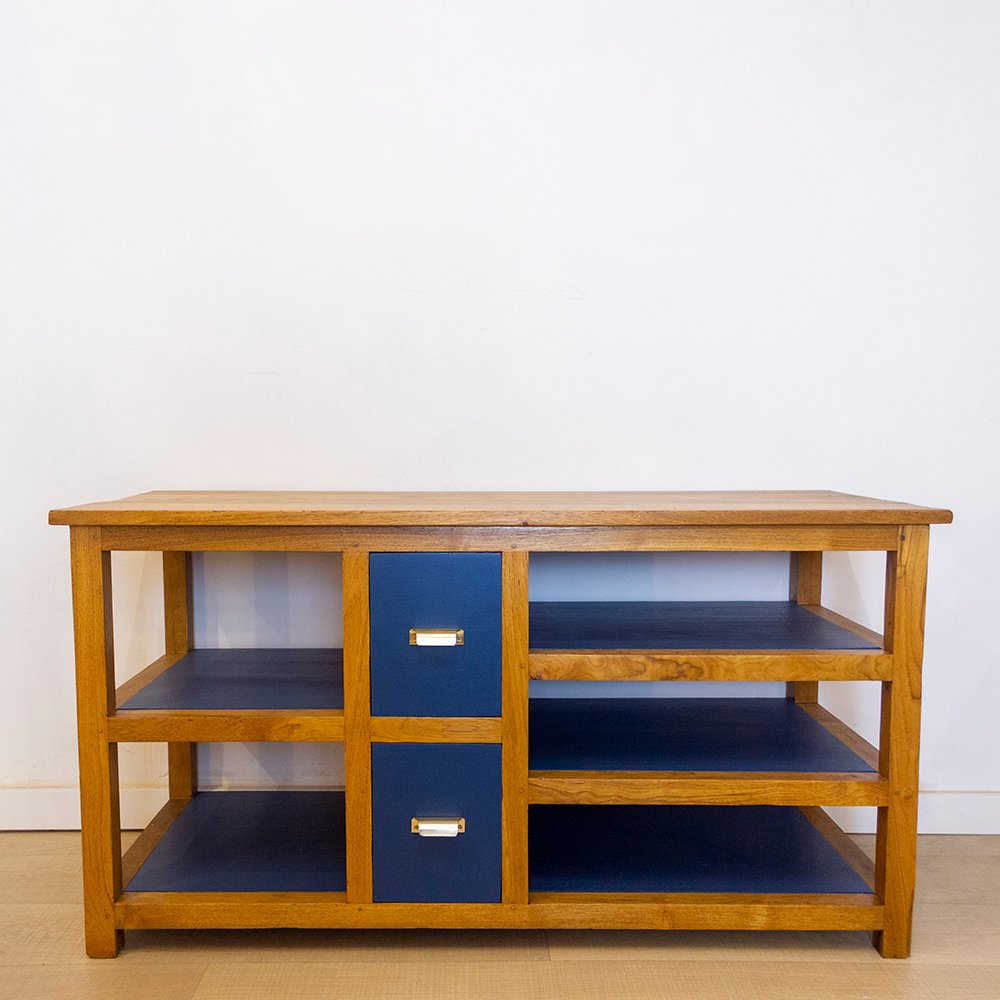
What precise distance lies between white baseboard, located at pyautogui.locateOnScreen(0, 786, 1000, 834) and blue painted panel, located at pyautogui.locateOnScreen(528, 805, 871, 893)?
0.38 m

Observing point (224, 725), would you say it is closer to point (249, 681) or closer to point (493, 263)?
point (249, 681)

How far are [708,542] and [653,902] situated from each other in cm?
67

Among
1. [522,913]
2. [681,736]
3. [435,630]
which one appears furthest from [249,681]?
[681,736]

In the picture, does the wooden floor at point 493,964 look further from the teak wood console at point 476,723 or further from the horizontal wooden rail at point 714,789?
the horizontal wooden rail at point 714,789

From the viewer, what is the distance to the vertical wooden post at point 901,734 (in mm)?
1637

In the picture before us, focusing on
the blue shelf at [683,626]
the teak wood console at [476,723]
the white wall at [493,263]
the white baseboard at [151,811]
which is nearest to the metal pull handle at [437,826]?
the teak wood console at [476,723]

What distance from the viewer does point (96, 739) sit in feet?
5.41

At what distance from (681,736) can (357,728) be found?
0.68 m

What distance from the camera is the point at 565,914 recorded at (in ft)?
5.47

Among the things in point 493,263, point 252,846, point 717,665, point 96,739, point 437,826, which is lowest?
point 252,846

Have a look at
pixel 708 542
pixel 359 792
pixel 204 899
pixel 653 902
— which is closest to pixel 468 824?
pixel 359 792

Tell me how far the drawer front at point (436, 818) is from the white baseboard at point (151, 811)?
33.8 inches

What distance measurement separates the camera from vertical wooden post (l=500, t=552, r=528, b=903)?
5.39 feet

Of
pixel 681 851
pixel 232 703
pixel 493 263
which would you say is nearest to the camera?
pixel 232 703
